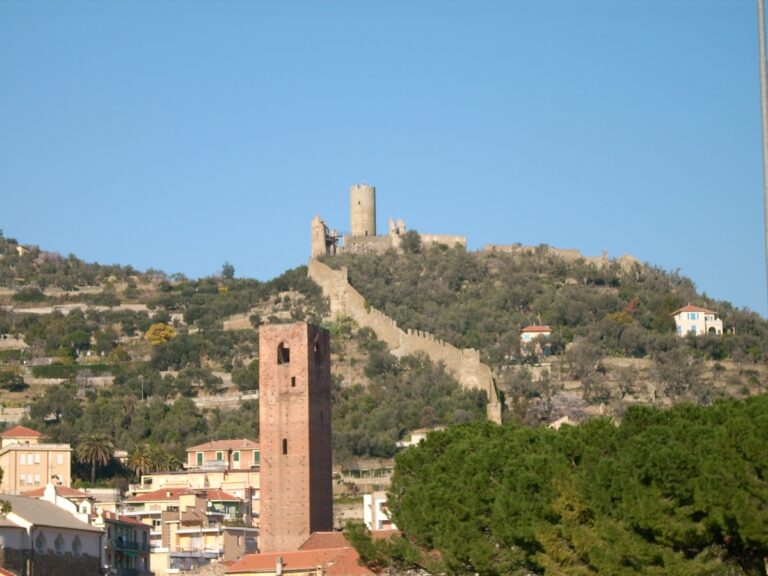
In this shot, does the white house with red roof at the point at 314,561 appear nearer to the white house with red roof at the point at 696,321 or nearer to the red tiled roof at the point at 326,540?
the red tiled roof at the point at 326,540

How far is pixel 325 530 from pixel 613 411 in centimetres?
3289

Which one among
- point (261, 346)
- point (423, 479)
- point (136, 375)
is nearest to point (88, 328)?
point (136, 375)

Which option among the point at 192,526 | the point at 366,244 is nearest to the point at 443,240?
the point at 366,244

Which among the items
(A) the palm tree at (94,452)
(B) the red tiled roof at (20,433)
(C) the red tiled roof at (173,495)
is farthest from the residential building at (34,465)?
(C) the red tiled roof at (173,495)

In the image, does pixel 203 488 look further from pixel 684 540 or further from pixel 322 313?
pixel 684 540

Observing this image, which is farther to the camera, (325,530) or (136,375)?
(136,375)

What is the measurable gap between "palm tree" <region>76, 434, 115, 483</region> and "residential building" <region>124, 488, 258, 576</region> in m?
6.13

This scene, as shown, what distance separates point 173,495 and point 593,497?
3935 centimetres

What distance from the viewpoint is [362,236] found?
130875 mm

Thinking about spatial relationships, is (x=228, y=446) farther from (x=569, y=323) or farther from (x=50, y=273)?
(x=50, y=273)

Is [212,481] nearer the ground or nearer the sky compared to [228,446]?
nearer the ground

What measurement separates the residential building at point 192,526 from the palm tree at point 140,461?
6.75 metres

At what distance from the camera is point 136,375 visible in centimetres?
10931

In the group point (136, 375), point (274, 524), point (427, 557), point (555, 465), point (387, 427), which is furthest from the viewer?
point (136, 375)
